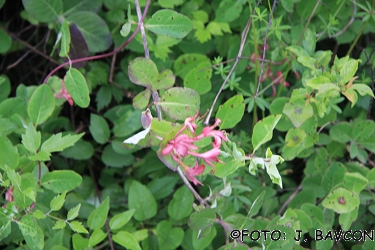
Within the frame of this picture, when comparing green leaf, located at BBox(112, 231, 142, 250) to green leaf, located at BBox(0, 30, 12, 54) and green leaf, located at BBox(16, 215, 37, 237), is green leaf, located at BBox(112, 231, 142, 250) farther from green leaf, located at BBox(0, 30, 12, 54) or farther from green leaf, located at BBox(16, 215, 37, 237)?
green leaf, located at BBox(0, 30, 12, 54)

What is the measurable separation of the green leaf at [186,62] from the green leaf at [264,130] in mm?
→ 526

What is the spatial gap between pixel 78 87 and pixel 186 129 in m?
0.34

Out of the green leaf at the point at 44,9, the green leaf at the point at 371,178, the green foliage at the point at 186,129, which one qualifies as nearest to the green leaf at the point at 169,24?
the green foliage at the point at 186,129

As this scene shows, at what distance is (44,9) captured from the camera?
4.38 feet

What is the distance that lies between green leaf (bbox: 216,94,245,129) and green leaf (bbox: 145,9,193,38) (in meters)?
0.19

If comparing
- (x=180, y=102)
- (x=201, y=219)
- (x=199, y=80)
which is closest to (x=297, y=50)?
(x=199, y=80)

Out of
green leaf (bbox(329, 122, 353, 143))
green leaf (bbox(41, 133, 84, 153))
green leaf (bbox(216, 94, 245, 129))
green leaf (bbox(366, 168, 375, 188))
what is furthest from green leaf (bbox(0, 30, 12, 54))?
green leaf (bbox(366, 168, 375, 188))

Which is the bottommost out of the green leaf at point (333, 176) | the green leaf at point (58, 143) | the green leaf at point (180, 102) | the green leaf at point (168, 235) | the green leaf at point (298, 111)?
the green leaf at point (168, 235)

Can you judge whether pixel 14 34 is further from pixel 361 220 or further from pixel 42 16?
pixel 361 220

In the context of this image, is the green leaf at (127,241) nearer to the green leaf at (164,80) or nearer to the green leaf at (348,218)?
the green leaf at (164,80)

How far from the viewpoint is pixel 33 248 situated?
92 cm

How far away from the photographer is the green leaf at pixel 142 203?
1244 millimetres

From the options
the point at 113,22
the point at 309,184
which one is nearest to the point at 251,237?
the point at 309,184

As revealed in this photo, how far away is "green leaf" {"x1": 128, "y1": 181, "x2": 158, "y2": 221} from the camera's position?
1.24m
